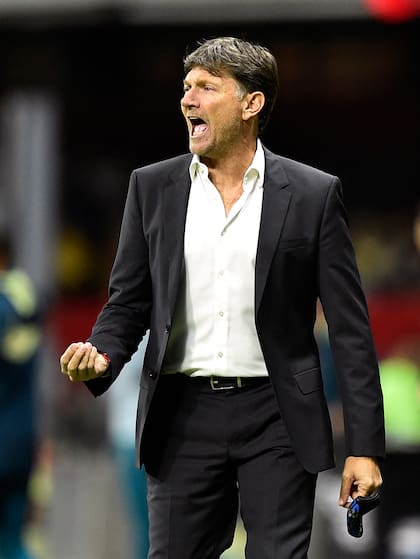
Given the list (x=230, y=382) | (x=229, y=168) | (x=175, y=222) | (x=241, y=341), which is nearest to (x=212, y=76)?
(x=229, y=168)

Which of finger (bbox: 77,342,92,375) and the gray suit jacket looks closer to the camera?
finger (bbox: 77,342,92,375)

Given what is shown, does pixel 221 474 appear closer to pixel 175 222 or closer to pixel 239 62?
pixel 175 222

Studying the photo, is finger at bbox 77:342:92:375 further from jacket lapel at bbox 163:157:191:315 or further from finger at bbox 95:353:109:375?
jacket lapel at bbox 163:157:191:315

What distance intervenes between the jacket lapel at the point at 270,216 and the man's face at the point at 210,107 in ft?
0.61

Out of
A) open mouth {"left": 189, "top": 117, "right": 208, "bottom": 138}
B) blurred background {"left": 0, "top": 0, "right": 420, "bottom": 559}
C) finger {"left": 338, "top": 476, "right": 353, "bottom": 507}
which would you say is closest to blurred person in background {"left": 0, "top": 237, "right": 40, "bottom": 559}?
blurred background {"left": 0, "top": 0, "right": 420, "bottom": 559}

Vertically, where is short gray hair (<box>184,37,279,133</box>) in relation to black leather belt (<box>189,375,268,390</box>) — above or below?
above

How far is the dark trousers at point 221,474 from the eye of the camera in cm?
427

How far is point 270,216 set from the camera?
4.30 m

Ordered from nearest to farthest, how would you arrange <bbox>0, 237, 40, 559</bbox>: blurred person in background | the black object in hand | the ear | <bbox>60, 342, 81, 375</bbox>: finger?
<bbox>60, 342, 81, 375</bbox>: finger, the black object in hand, the ear, <bbox>0, 237, 40, 559</bbox>: blurred person in background

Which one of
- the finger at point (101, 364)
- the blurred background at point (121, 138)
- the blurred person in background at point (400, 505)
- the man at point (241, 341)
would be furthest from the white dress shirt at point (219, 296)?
the blurred background at point (121, 138)

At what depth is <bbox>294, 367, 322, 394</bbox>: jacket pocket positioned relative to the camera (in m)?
4.30

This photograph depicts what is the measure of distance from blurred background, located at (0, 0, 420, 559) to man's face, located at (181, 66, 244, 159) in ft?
20.8

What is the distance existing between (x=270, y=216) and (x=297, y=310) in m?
0.28

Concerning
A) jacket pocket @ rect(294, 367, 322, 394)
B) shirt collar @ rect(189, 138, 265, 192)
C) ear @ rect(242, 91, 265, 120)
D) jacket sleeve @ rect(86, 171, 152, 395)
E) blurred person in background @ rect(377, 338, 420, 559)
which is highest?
ear @ rect(242, 91, 265, 120)
